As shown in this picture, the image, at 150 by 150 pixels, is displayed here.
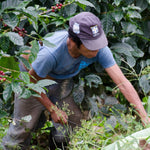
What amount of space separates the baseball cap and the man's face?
0.21 ft

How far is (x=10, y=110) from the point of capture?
2.80 metres

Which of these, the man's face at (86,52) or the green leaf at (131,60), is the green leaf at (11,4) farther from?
the green leaf at (131,60)

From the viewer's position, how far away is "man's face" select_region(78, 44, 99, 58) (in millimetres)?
2255

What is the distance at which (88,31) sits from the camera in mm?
2213

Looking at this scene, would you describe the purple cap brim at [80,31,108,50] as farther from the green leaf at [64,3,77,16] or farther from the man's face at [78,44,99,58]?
the green leaf at [64,3,77,16]

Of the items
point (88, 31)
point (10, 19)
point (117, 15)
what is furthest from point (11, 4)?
point (117, 15)

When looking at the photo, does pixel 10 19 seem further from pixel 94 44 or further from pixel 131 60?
pixel 131 60

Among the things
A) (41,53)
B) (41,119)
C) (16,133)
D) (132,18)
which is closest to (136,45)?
(132,18)

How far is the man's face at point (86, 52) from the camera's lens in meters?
2.26

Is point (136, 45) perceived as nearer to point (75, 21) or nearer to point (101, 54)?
point (101, 54)

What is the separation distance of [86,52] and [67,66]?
27 cm

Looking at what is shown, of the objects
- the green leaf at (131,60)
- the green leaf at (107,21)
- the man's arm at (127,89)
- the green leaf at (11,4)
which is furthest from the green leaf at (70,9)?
the green leaf at (11,4)

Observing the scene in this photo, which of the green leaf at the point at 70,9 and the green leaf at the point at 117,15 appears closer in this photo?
the green leaf at the point at 70,9

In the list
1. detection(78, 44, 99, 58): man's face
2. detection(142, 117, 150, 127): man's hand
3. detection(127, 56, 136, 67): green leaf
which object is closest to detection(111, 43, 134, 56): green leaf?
detection(127, 56, 136, 67): green leaf
